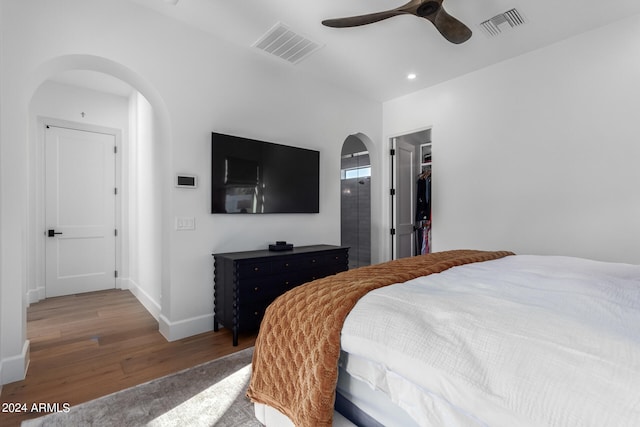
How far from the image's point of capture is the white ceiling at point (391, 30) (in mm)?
2480

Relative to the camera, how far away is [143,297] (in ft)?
12.2

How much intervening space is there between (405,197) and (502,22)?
8.29ft

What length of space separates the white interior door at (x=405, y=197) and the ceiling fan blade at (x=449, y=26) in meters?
2.30

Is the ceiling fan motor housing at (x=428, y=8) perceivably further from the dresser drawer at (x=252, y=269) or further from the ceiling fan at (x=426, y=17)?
the dresser drawer at (x=252, y=269)

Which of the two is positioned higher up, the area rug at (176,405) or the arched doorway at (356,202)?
the arched doorway at (356,202)

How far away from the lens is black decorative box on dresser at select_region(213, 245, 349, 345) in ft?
8.52

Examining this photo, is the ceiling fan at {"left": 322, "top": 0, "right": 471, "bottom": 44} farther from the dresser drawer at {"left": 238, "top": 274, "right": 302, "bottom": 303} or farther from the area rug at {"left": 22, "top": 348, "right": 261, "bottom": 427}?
the area rug at {"left": 22, "top": 348, "right": 261, "bottom": 427}

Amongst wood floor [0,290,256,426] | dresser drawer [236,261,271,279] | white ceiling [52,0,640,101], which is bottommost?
wood floor [0,290,256,426]

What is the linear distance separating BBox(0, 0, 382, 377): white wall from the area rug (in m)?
0.72

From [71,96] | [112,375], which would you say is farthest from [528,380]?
[71,96]

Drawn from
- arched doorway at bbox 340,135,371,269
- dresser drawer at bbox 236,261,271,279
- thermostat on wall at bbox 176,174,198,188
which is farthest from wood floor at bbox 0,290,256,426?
arched doorway at bbox 340,135,371,269

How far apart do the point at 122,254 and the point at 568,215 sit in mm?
5458

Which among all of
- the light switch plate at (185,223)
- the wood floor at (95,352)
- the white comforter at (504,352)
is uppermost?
the light switch plate at (185,223)

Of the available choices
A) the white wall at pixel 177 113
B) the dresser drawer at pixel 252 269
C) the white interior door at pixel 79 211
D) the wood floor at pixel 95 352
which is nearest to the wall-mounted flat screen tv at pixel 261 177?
the white wall at pixel 177 113
